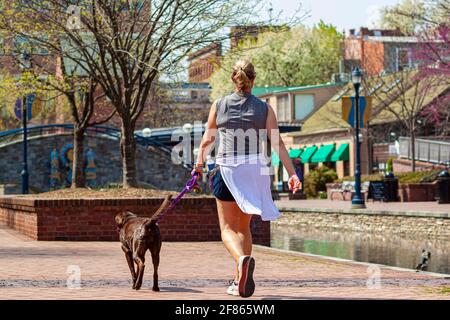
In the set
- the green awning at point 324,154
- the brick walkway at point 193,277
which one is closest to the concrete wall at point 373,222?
the brick walkway at point 193,277

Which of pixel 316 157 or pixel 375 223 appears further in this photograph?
pixel 316 157

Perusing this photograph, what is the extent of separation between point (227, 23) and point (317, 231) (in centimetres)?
1220

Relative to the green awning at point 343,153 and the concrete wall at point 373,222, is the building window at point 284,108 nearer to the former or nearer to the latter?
the green awning at point 343,153

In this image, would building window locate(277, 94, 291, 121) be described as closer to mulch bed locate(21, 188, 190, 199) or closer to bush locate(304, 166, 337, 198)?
bush locate(304, 166, 337, 198)

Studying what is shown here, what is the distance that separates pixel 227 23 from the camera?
21016 millimetres

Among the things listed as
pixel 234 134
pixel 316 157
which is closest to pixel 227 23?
pixel 234 134

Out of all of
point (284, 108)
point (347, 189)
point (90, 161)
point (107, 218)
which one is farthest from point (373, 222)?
point (284, 108)

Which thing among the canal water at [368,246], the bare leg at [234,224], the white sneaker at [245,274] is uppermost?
the bare leg at [234,224]

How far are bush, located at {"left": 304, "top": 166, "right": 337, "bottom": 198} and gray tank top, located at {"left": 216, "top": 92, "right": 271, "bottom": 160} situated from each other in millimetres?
44603

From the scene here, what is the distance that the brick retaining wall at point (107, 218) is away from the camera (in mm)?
18234

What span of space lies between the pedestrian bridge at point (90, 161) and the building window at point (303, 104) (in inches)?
1133

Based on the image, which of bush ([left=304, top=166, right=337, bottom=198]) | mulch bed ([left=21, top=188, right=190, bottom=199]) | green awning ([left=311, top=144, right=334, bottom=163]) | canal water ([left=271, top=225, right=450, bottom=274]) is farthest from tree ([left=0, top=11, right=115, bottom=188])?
green awning ([left=311, top=144, right=334, bottom=163])

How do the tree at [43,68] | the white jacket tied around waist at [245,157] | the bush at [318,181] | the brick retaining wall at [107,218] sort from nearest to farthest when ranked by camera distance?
the white jacket tied around waist at [245,157] < the brick retaining wall at [107,218] < the tree at [43,68] < the bush at [318,181]
